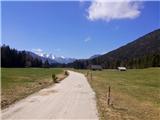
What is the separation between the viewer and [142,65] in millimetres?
153750

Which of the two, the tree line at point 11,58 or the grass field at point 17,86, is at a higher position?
the tree line at point 11,58

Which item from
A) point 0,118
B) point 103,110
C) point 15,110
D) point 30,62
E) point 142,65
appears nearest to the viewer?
point 0,118

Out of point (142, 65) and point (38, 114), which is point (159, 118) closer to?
point (38, 114)

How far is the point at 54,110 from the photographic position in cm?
1777

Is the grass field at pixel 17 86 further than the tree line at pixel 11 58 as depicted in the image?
No

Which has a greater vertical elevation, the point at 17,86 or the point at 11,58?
the point at 11,58

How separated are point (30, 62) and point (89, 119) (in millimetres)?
174827

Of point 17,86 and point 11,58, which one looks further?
point 11,58

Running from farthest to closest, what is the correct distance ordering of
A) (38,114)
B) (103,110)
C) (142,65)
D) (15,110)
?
1. (142,65)
2. (103,110)
3. (15,110)
4. (38,114)

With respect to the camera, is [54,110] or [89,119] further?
[54,110]

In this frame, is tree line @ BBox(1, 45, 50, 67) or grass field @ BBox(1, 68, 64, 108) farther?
tree line @ BBox(1, 45, 50, 67)

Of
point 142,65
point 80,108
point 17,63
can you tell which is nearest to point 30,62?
point 17,63

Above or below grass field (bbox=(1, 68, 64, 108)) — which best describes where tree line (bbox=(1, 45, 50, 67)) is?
above

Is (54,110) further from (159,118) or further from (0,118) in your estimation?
(159,118)
